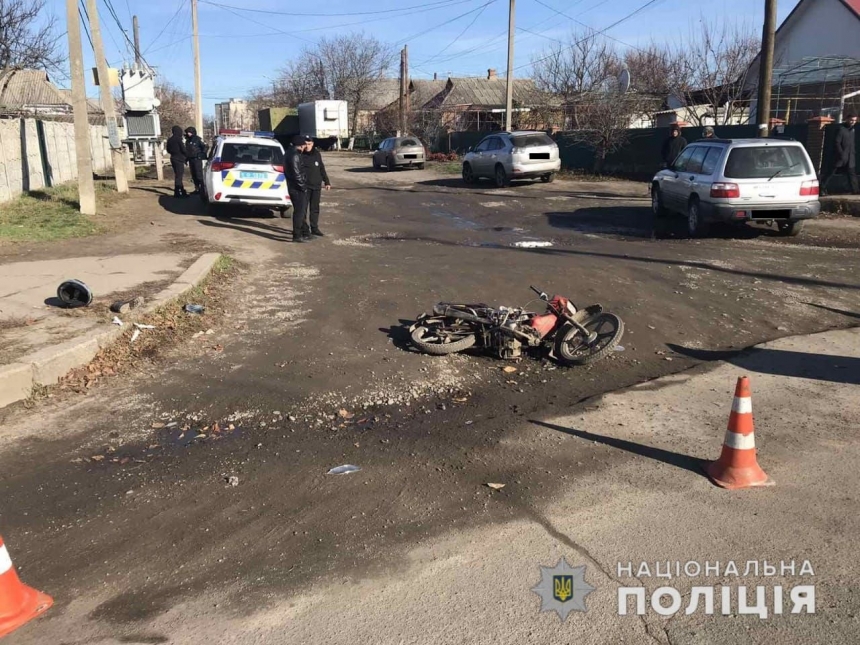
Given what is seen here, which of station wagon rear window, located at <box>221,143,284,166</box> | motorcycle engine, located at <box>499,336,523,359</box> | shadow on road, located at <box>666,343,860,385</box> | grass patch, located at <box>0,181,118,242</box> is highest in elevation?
station wagon rear window, located at <box>221,143,284,166</box>

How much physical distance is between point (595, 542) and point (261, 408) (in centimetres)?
298

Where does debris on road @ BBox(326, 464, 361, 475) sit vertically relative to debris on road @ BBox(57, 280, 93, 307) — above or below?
below

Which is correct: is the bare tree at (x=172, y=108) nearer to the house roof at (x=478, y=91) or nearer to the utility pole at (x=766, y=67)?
the house roof at (x=478, y=91)

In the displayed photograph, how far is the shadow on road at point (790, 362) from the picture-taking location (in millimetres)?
6355

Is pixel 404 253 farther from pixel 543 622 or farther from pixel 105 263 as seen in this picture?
pixel 543 622

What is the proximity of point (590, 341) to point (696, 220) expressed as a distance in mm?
7074

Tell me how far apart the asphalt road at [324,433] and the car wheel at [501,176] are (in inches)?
449

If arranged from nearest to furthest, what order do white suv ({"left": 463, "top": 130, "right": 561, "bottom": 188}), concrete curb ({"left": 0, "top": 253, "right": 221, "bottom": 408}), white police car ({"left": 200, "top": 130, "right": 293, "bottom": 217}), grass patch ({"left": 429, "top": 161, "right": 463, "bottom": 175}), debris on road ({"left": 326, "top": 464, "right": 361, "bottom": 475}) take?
1. debris on road ({"left": 326, "top": 464, "right": 361, "bottom": 475})
2. concrete curb ({"left": 0, "top": 253, "right": 221, "bottom": 408})
3. white police car ({"left": 200, "top": 130, "right": 293, "bottom": 217})
4. white suv ({"left": 463, "top": 130, "right": 561, "bottom": 188})
5. grass patch ({"left": 429, "top": 161, "right": 463, "bottom": 175})

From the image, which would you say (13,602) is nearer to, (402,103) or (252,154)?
(252,154)

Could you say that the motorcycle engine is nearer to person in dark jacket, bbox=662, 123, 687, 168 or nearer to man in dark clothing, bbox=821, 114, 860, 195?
person in dark jacket, bbox=662, 123, 687, 168

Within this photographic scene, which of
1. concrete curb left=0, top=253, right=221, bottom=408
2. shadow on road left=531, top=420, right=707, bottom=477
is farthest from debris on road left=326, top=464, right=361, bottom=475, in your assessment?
concrete curb left=0, top=253, right=221, bottom=408

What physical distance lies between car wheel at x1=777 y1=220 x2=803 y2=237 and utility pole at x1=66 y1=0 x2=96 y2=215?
13.3m

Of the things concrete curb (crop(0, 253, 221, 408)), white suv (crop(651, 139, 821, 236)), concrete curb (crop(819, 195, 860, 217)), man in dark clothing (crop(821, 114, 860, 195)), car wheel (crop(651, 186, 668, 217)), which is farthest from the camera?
man in dark clothing (crop(821, 114, 860, 195))

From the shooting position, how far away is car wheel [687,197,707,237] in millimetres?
12719
